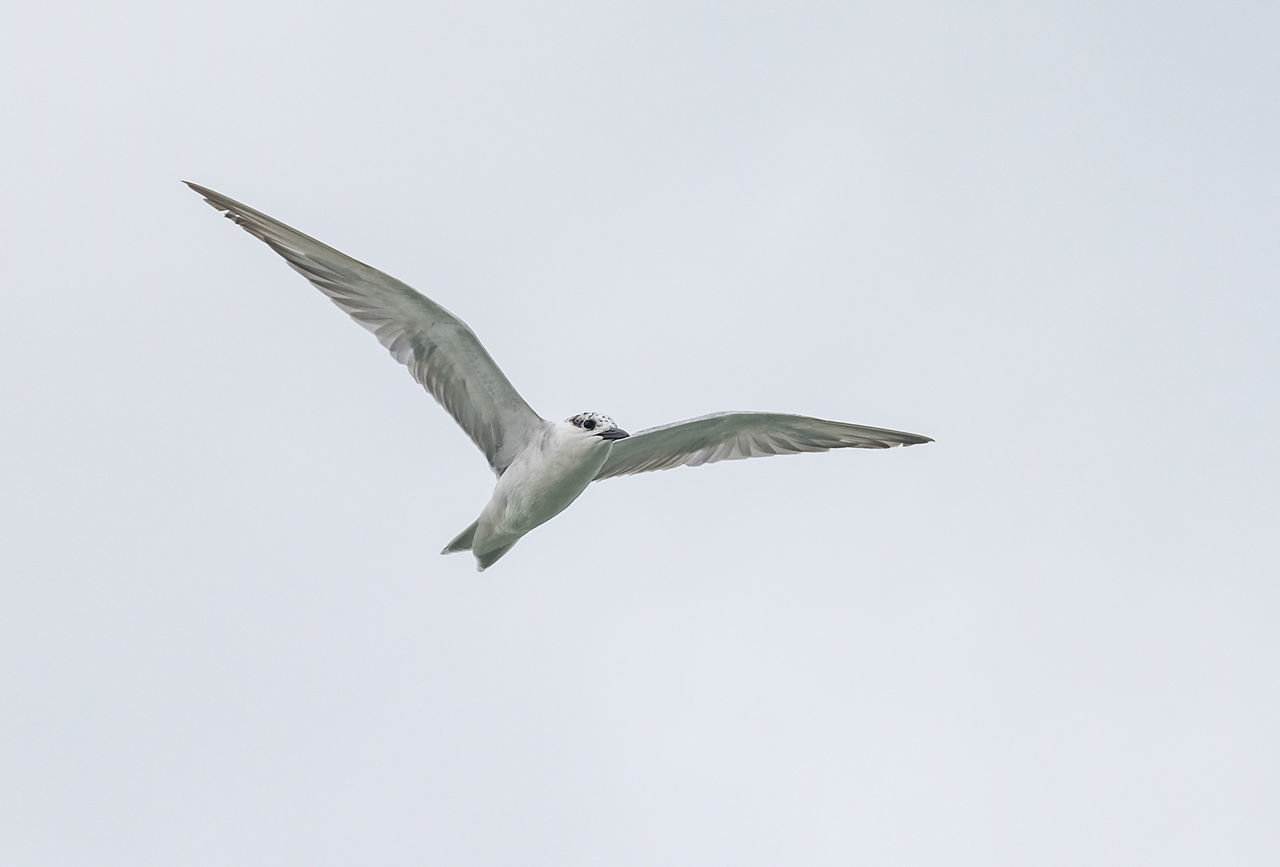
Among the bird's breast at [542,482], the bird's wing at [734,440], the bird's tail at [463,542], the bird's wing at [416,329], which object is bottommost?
the bird's tail at [463,542]

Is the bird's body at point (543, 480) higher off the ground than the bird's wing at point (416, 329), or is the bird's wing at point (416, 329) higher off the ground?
the bird's wing at point (416, 329)

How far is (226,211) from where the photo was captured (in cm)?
1588

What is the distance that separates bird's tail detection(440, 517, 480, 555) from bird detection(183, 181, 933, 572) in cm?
1

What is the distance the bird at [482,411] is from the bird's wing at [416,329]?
0.01 m

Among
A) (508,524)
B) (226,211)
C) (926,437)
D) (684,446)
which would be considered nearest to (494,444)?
(508,524)

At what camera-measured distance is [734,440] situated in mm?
18156

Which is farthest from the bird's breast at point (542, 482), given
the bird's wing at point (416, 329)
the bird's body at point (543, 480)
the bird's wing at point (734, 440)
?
the bird's wing at point (734, 440)

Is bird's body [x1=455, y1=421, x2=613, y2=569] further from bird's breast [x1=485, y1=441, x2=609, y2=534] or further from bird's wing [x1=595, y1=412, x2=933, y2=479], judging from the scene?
bird's wing [x1=595, y1=412, x2=933, y2=479]

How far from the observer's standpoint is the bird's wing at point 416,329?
15.8m

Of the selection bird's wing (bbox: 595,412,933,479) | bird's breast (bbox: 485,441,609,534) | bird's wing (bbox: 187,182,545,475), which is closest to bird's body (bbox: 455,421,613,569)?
bird's breast (bbox: 485,441,609,534)

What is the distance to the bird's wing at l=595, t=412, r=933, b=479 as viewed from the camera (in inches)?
682

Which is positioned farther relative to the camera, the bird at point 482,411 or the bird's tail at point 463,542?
the bird's tail at point 463,542

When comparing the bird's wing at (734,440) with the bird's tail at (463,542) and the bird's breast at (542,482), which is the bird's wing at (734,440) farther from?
the bird's tail at (463,542)

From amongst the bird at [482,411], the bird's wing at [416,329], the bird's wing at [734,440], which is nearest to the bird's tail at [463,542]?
the bird at [482,411]
